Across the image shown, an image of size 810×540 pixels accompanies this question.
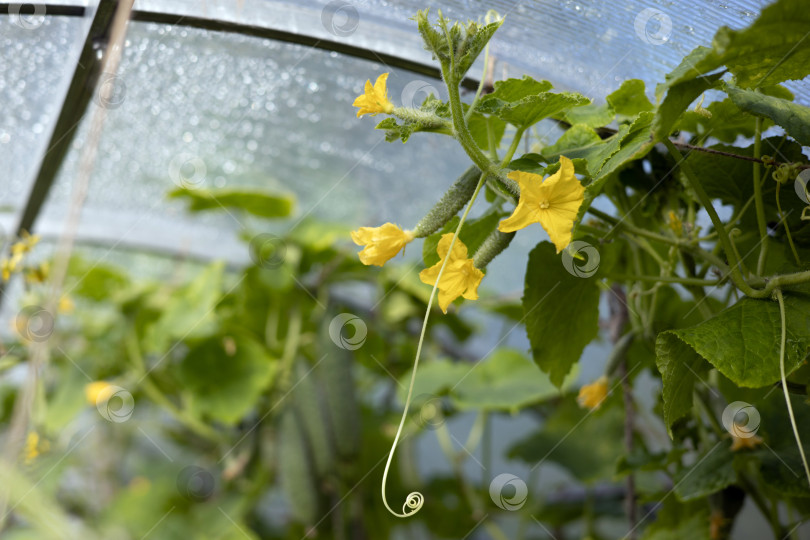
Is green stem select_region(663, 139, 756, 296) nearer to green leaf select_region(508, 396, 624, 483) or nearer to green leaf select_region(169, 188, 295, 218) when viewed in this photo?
green leaf select_region(508, 396, 624, 483)

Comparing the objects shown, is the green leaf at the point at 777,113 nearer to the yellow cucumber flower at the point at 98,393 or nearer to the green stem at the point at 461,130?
the green stem at the point at 461,130

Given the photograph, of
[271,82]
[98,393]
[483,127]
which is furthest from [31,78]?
[483,127]

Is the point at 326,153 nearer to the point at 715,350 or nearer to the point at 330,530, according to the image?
the point at 330,530

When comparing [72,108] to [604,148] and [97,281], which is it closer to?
[604,148]

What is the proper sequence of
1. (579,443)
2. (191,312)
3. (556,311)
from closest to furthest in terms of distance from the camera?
(556,311) → (579,443) → (191,312)

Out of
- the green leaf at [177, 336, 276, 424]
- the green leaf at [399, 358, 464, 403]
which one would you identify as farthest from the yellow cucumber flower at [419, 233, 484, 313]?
the green leaf at [177, 336, 276, 424]

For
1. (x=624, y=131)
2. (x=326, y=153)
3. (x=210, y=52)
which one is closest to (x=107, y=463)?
(x=326, y=153)
